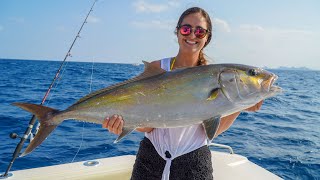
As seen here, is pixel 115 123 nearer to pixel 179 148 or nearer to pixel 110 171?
pixel 179 148

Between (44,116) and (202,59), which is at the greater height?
(202,59)

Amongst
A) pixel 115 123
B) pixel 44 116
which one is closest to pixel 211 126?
pixel 115 123

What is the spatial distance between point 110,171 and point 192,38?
100 inches

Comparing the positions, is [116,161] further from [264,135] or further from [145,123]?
[264,135]

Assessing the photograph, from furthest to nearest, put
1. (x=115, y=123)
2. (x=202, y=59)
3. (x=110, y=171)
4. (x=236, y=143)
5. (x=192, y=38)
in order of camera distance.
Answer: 1. (x=236, y=143)
2. (x=110, y=171)
3. (x=202, y=59)
4. (x=192, y=38)
5. (x=115, y=123)

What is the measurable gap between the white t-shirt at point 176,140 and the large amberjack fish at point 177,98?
0.19 meters

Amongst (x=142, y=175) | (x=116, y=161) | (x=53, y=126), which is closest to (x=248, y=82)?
(x=142, y=175)

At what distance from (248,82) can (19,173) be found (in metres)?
3.28

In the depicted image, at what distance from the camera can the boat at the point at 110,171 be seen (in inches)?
175

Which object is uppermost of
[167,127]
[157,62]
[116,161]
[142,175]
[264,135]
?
[157,62]

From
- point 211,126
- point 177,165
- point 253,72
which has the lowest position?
point 177,165

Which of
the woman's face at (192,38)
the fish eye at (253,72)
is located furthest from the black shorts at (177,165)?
the woman's face at (192,38)

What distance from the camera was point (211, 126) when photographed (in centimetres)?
271

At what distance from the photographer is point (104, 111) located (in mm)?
3029
